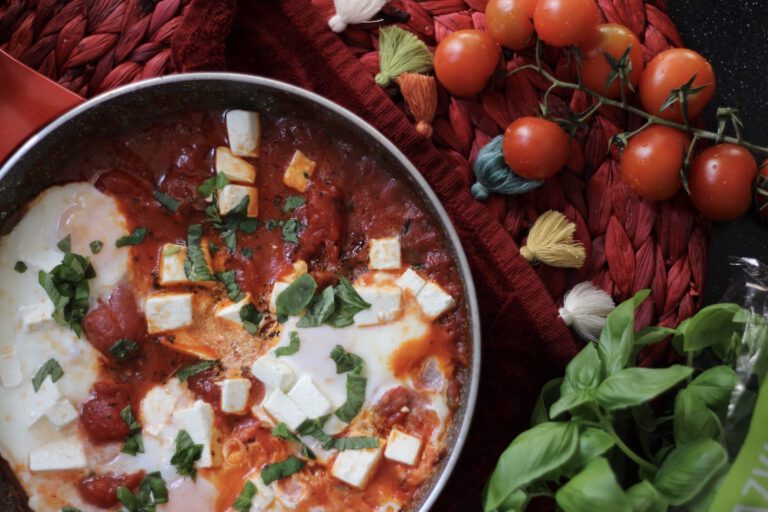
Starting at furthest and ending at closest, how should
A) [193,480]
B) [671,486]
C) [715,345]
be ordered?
[193,480], [715,345], [671,486]

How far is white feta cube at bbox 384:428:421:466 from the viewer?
2096 mm

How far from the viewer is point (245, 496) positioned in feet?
6.98

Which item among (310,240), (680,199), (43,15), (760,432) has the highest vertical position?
(43,15)

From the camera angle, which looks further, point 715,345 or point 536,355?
point 536,355

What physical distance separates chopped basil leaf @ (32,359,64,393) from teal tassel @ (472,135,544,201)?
1.18 metres

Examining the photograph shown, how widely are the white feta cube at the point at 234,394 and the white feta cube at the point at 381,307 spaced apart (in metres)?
0.34

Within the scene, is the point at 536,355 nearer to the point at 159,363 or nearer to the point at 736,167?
the point at 736,167

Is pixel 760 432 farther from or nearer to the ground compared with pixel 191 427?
nearer to the ground

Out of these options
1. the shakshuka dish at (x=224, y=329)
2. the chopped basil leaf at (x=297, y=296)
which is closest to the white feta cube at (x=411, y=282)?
the shakshuka dish at (x=224, y=329)

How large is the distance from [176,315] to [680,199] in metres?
1.35

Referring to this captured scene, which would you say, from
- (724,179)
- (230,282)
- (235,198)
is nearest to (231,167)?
(235,198)

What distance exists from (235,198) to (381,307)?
1.52ft

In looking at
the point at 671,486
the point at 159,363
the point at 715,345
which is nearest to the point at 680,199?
the point at 715,345

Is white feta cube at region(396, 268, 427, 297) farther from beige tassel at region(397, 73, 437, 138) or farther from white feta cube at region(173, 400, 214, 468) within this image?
white feta cube at region(173, 400, 214, 468)
